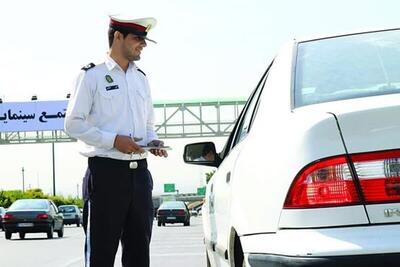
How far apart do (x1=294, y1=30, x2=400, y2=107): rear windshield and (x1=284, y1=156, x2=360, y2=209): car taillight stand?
404mm

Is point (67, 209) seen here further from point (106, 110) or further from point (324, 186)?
point (324, 186)

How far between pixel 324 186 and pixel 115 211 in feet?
6.35

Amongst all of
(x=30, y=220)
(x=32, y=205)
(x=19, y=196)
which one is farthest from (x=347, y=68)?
(x=19, y=196)

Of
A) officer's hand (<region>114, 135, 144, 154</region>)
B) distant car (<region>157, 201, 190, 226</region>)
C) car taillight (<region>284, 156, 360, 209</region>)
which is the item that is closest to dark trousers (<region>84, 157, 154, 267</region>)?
officer's hand (<region>114, 135, 144, 154</region>)

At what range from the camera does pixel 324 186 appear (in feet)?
10.6

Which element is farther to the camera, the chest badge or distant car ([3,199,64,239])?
distant car ([3,199,64,239])

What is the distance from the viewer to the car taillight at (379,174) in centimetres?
315

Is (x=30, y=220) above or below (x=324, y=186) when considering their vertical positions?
below

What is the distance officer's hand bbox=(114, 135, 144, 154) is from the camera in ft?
16.1

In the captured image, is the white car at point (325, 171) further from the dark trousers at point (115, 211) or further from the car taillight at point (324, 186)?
the dark trousers at point (115, 211)

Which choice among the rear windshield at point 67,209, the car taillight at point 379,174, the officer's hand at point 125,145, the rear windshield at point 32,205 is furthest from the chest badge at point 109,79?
the rear windshield at point 67,209

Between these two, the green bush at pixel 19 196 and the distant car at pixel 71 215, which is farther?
the green bush at pixel 19 196

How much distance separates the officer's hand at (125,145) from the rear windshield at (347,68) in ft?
3.82

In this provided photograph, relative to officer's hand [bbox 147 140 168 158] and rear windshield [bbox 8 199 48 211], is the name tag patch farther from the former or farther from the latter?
rear windshield [bbox 8 199 48 211]
